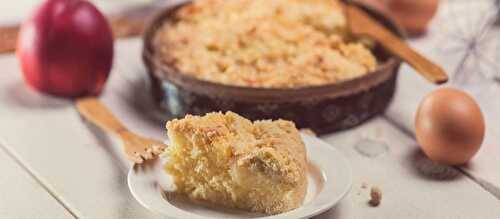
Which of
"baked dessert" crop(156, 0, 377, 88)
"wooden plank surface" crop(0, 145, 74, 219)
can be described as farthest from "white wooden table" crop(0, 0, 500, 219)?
"baked dessert" crop(156, 0, 377, 88)

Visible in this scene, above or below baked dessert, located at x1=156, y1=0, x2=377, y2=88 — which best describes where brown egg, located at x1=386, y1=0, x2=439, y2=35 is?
below

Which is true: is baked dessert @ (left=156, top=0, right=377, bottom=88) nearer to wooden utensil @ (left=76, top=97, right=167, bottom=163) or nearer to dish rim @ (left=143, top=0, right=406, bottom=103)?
dish rim @ (left=143, top=0, right=406, bottom=103)

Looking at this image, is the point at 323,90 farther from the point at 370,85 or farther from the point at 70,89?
the point at 70,89

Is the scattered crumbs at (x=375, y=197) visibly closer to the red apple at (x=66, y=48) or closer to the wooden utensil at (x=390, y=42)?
the wooden utensil at (x=390, y=42)

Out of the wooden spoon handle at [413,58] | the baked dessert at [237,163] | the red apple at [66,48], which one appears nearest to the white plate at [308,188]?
the baked dessert at [237,163]

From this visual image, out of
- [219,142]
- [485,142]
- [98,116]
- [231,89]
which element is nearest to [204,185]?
[219,142]

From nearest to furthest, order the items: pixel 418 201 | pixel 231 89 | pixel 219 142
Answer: pixel 219 142 < pixel 418 201 < pixel 231 89

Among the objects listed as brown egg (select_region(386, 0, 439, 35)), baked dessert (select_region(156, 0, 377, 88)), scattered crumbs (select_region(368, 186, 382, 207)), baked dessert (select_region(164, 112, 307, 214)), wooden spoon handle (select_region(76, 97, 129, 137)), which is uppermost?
baked dessert (select_region(164, 112, 307, 214))
